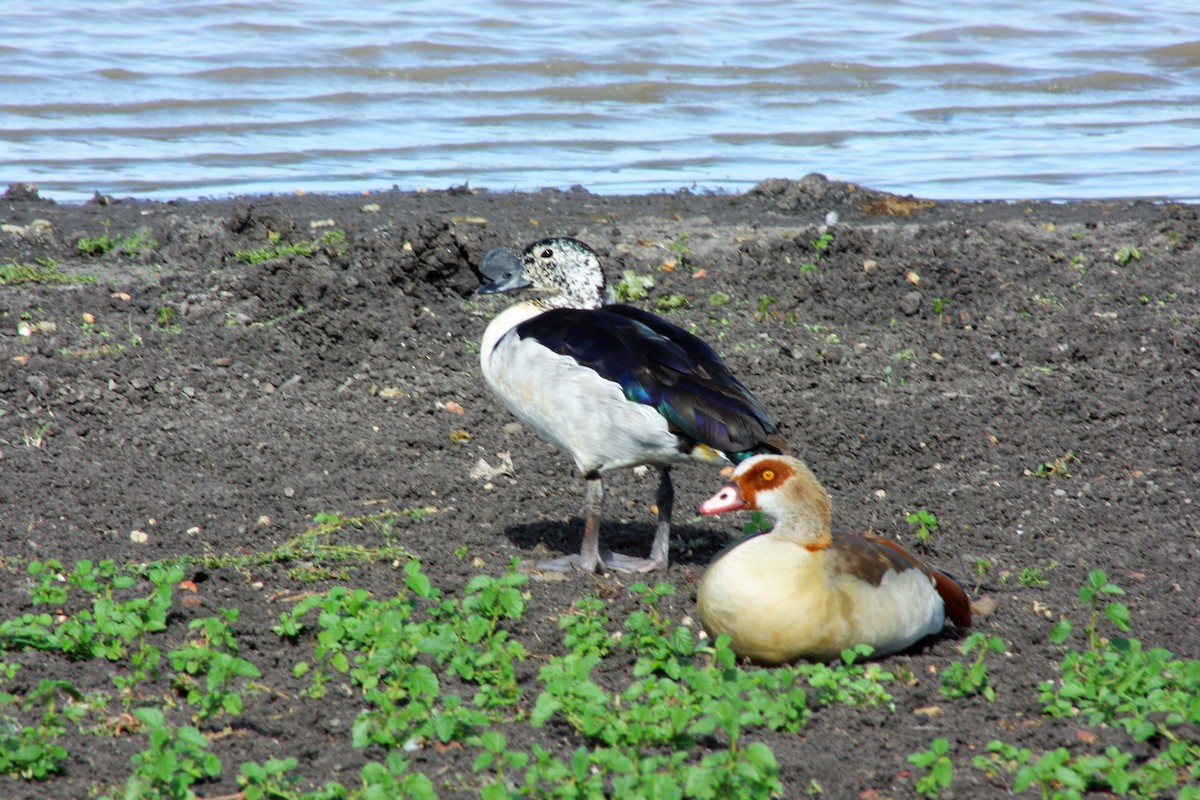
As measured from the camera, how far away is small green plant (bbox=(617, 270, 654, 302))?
8.42 meters

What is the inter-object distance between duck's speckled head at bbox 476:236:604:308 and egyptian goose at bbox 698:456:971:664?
5.51ft

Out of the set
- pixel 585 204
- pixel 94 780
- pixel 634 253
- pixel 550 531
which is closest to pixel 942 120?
pixel 585 204

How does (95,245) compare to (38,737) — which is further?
(95,245)

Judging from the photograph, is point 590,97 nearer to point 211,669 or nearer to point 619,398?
point 619,398

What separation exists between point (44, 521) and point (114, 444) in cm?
97

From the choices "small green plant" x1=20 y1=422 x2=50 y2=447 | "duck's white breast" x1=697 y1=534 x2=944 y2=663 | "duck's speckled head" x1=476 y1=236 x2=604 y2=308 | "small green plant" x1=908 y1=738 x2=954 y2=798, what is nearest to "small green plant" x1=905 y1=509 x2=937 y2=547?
"duck's white breast" x1=697 y1=534 x2=944 y2=663

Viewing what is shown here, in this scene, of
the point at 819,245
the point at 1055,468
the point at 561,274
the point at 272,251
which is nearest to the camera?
the point at 561,274

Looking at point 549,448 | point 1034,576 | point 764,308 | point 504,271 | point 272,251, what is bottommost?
point 549,448

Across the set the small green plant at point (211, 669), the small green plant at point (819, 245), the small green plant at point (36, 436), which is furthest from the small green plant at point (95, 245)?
the small green plant at point (211, 669)

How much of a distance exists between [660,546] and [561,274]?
1.36m

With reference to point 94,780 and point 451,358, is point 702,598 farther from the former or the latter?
point 451,358

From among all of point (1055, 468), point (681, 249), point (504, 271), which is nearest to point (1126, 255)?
point (681, 249)

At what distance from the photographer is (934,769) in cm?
351

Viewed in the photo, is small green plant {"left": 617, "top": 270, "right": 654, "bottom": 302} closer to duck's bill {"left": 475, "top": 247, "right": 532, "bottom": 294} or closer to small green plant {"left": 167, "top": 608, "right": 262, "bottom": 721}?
duck's bill {"left": 475, "top": 247, "right": 532, "bottom": 294}
